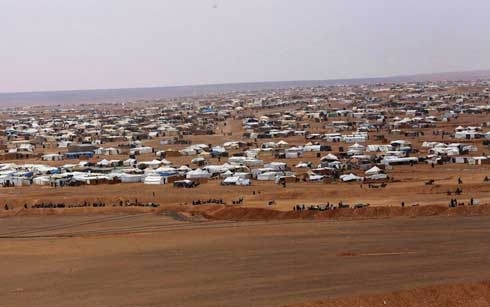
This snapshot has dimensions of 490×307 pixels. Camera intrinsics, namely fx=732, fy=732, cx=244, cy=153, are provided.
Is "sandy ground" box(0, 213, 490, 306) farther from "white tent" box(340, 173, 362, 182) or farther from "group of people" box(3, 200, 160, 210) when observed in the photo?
"white tent" box(340, 173, 362, 182)

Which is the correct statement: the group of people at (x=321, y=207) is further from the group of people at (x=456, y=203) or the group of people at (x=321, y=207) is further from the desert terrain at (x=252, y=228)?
the group of people at (x=456, y=203)

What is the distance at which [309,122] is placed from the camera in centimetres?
10300

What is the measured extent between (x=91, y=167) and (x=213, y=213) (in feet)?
79.1

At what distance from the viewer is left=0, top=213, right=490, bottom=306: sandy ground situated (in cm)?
2306

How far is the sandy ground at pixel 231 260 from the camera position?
23062 mm

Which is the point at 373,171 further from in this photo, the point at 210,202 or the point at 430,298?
the point at 430,298

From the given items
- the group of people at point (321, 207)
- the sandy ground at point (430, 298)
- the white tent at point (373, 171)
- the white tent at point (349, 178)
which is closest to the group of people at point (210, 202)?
the group of people at point (321, 207)

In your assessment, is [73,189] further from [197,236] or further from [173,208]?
[197,236]

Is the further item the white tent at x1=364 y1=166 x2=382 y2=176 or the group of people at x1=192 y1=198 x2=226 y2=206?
the white tent at x1=364 y1=166 x2=382 y2=176

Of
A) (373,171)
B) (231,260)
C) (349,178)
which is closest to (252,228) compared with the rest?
(231,260)

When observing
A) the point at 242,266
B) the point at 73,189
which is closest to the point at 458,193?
the point at 242,266

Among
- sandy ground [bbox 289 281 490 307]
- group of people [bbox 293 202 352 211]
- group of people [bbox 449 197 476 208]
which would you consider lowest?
group of people [bbox 293 202 352 211]

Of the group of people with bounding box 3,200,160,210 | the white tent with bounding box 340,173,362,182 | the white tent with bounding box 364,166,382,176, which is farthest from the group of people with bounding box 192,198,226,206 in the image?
the white tent with bounding box 364,166,382,176

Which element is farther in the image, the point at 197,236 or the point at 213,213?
the point at 213,213
